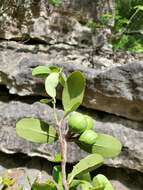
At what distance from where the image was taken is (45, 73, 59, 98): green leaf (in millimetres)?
640

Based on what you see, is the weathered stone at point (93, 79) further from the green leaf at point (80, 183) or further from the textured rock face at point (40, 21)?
the green leaf at point (80, 183)

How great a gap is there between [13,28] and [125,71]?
1262 millimetres

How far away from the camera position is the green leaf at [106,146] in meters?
0.61

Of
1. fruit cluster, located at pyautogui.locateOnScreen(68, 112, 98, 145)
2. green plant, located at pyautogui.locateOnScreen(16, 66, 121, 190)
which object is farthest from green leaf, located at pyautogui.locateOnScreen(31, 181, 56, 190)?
fruit cluster, located at pyautogui.locateOnScreen(68, 112, 98, 145)

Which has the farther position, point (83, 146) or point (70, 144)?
point (70, 144)

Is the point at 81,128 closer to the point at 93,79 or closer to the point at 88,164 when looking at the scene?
the point at 88,164

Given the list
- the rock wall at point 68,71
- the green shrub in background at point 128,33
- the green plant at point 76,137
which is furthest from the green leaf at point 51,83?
the green shrub in background at point 128,33

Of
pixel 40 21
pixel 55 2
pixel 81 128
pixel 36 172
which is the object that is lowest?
pixel 36 172

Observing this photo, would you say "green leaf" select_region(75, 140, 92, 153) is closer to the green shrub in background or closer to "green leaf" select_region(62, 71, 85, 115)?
"green leaf" select_region(62, 71, 85, 115)

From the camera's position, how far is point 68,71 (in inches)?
84.0

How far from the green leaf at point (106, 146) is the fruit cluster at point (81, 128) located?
15mm

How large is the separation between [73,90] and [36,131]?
93mm

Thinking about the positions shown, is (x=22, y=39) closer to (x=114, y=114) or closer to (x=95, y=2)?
(x=95, y=2)

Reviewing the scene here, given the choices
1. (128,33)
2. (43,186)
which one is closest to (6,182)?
(43,186)
